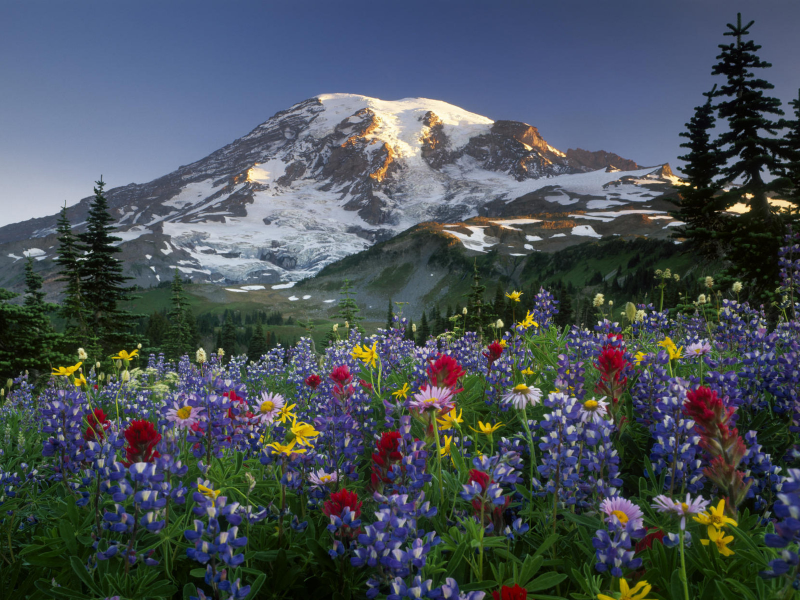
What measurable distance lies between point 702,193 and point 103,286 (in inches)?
1564

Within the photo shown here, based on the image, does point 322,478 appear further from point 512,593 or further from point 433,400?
point 512,593

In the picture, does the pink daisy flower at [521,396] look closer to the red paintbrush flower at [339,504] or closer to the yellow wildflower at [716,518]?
the yellow wildflower at [716,518]

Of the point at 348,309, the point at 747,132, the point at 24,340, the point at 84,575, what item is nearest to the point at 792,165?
the point at 747,132

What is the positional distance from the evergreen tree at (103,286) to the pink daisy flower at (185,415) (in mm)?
31198

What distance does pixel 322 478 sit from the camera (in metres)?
2.62

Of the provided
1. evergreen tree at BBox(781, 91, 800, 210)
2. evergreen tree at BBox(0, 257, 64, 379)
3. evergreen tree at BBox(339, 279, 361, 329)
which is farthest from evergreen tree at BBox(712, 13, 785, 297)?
evergreen tree at BBox(0, 257, 64, 379)

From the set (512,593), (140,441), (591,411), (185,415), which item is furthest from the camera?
(185,415)

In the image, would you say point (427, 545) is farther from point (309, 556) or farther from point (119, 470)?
point (119, 470)

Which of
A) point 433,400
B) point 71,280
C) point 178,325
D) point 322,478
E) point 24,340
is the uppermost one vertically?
point 71,280

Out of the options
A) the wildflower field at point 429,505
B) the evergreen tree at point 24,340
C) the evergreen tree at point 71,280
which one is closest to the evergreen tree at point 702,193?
the wildflower field at point 429,505

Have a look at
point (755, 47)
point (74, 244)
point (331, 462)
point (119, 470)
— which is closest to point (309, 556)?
point (331, 462)

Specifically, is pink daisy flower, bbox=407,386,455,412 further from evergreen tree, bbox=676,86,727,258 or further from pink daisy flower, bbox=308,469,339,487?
evergreen tree, bbox=676,86,727,258

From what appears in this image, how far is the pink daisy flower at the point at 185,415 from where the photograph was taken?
2527mm

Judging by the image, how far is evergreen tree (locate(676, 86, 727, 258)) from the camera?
83.6ft
